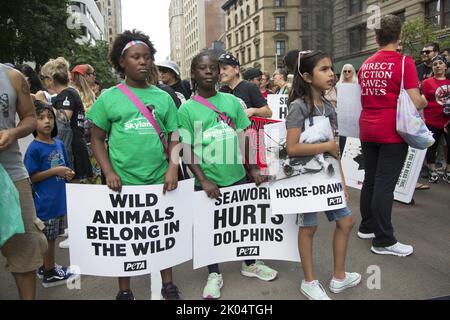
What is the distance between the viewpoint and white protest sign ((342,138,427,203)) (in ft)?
15.9

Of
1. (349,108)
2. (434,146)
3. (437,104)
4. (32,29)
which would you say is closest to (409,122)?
(349,108)

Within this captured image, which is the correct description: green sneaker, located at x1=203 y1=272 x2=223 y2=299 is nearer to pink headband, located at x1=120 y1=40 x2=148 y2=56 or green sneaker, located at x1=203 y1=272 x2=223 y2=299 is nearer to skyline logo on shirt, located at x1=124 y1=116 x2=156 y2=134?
skyline logo on shirt, located at x1=124 y1=116 x2=156 y2=134

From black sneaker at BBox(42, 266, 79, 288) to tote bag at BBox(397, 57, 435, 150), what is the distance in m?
3.08

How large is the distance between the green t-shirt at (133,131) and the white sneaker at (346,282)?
152cm

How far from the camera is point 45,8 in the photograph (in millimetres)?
18359

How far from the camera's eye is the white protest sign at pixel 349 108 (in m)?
4.08

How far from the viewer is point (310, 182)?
9.27 ft

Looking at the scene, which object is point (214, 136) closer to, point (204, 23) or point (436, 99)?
point (436, 99)

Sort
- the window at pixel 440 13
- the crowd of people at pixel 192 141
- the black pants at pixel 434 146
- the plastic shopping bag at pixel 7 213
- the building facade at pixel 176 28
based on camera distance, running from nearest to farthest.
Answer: the plastic shopping bag at pixel 7 213
the crowd of people at pixel 192 141
the black pants at pixel 434 146
the window at pixel 440 13
the building facade at pixel 176 28

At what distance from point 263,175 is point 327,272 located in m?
1.04

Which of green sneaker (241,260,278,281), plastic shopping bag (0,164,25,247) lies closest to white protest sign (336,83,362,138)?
green sneaker (241,260,278,281)

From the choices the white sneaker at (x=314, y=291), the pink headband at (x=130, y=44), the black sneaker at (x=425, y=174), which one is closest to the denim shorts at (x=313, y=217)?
the white sneaker at (x=314, y=291)

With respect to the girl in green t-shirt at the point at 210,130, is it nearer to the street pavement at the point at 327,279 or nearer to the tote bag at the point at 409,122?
the street pavement at the point at 327,279
